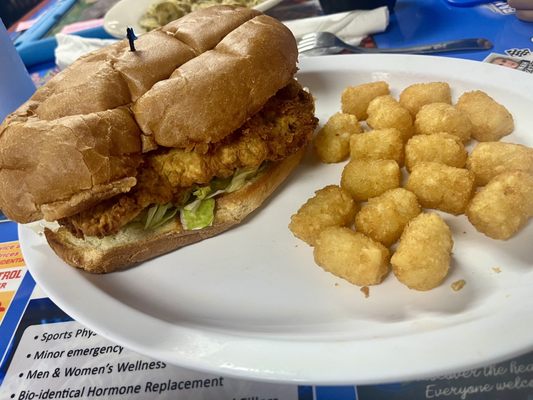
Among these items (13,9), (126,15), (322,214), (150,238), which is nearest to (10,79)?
(126,15)

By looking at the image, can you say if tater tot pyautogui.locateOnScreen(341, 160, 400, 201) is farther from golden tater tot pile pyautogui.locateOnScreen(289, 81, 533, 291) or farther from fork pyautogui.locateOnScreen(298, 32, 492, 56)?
fork pyautogui.locateOnScreen(298, 32, 492, 56)

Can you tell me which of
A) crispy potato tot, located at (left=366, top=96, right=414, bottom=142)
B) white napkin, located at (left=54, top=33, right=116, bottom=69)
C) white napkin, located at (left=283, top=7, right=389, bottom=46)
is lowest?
crispy potato tot, located at (left=366, top=96, right=414, bottom=142)

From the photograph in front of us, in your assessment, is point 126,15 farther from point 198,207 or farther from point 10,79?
point 198,207

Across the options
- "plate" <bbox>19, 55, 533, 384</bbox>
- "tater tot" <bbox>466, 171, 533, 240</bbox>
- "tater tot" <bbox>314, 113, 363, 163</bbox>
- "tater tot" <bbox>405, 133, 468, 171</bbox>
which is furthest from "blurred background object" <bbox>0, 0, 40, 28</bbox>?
"tater tot" <bbox>466, 171, 533, 240</bbox>

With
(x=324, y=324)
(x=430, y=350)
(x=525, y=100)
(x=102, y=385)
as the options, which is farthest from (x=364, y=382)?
(x=525, y=100)

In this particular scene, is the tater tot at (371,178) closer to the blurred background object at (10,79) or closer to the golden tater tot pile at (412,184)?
the golden tater tot pile at (412,184)

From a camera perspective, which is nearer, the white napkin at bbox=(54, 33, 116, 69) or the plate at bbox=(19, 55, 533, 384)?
the plate at bbox=(19, 55, 533, 384)

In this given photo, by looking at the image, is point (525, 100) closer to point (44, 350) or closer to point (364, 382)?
point (364, 382)
